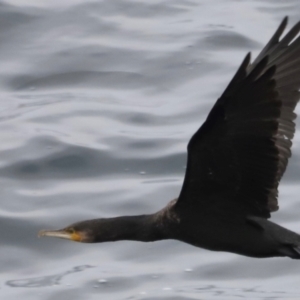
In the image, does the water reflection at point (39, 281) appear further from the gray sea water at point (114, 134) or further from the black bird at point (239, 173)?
the black bird at point (239, 173)

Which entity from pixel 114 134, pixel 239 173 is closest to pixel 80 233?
pixel 239 173

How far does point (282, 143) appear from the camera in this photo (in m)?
7.31

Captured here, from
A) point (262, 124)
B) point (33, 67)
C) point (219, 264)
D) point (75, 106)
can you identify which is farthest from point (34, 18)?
point (262, 124)

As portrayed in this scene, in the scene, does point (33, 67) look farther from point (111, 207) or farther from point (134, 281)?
point (134, 281)

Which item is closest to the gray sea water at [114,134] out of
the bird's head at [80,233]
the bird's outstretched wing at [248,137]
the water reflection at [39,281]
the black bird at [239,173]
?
the water reflection at [39,281]

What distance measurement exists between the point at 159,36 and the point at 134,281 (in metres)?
4.27

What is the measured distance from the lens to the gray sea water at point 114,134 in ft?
30.3

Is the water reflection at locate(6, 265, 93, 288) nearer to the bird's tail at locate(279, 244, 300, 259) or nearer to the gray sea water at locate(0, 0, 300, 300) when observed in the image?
the gray sea water at locate(0, 0, 300, 300)

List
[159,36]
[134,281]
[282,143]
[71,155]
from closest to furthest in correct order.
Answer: [282,143] < [134,281] < [71,155] < [159,36]

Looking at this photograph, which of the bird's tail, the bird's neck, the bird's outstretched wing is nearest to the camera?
the bird's outstretched wing

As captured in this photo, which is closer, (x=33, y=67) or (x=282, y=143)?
(x=282, y=143)

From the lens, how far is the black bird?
20.7 ft

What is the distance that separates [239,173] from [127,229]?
2.66 feet

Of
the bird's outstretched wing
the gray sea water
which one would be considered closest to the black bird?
the bird's outstretched wing
